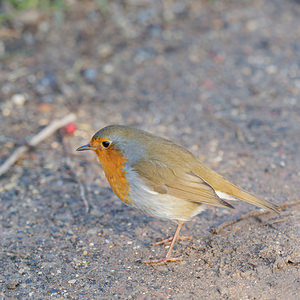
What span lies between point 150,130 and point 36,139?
1244 mm

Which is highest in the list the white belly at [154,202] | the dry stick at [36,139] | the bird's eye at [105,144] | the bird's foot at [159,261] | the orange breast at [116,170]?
the bird's eye at [105,144]

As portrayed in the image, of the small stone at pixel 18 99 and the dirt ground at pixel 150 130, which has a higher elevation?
the small stone at pixel 18 99

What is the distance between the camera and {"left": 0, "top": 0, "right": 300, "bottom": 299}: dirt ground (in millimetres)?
3068

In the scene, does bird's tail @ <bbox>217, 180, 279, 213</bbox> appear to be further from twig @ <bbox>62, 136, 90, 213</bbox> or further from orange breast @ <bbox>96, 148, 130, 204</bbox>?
twig @ <bbox>62, 136, 90, 213</bbox>

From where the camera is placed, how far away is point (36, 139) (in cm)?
467

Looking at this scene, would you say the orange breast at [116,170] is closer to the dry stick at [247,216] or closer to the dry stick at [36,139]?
the dry stick at [247,216]

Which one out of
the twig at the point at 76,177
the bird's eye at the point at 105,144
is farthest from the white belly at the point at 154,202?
the twig at the point at 76,177

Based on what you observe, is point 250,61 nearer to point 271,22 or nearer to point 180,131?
point 271,22

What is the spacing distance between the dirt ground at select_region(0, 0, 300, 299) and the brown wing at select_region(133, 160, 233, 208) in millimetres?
412

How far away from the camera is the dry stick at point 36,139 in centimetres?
436

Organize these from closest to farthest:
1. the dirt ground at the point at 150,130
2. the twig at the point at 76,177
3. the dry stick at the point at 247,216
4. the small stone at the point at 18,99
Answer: the dirt ground at the point at 150,130, the dry stick at the point at 247,216, the twig at the point at 76,177, the small stone at the point at 18,99

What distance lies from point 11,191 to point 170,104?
7.36ft

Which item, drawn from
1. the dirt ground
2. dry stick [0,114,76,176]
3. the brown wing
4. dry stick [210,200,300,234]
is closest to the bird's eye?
the brown wing

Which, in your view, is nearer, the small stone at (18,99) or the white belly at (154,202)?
the white belly at (154,202)
